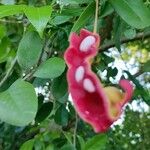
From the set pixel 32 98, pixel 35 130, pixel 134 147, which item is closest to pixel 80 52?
pixel 32 98

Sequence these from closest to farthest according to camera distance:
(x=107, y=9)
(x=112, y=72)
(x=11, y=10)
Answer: (x=11, y=10)
(x=107, y=9)
(x=112, y=72)

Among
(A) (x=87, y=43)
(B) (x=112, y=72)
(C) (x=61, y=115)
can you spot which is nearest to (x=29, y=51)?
(A) (x=87, y=43)

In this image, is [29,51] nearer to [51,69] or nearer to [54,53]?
[51,69]

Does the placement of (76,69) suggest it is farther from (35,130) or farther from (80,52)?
(35,130)

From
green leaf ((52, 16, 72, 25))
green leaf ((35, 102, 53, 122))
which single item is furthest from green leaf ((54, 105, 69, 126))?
green leaf ((52, 16, 72, 25))

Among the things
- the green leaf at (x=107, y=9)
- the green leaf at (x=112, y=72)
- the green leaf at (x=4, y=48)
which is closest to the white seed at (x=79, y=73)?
the green leaf at (x=107, y=9)

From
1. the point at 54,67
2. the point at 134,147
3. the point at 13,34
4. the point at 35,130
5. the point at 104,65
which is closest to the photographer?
the point at 54,67

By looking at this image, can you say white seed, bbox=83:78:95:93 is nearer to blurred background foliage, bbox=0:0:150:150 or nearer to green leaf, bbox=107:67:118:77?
blurred background foliage, bbox=0:0:150:150

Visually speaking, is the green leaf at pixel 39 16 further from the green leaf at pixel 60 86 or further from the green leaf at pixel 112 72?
the green leaf at pixel 112 72
